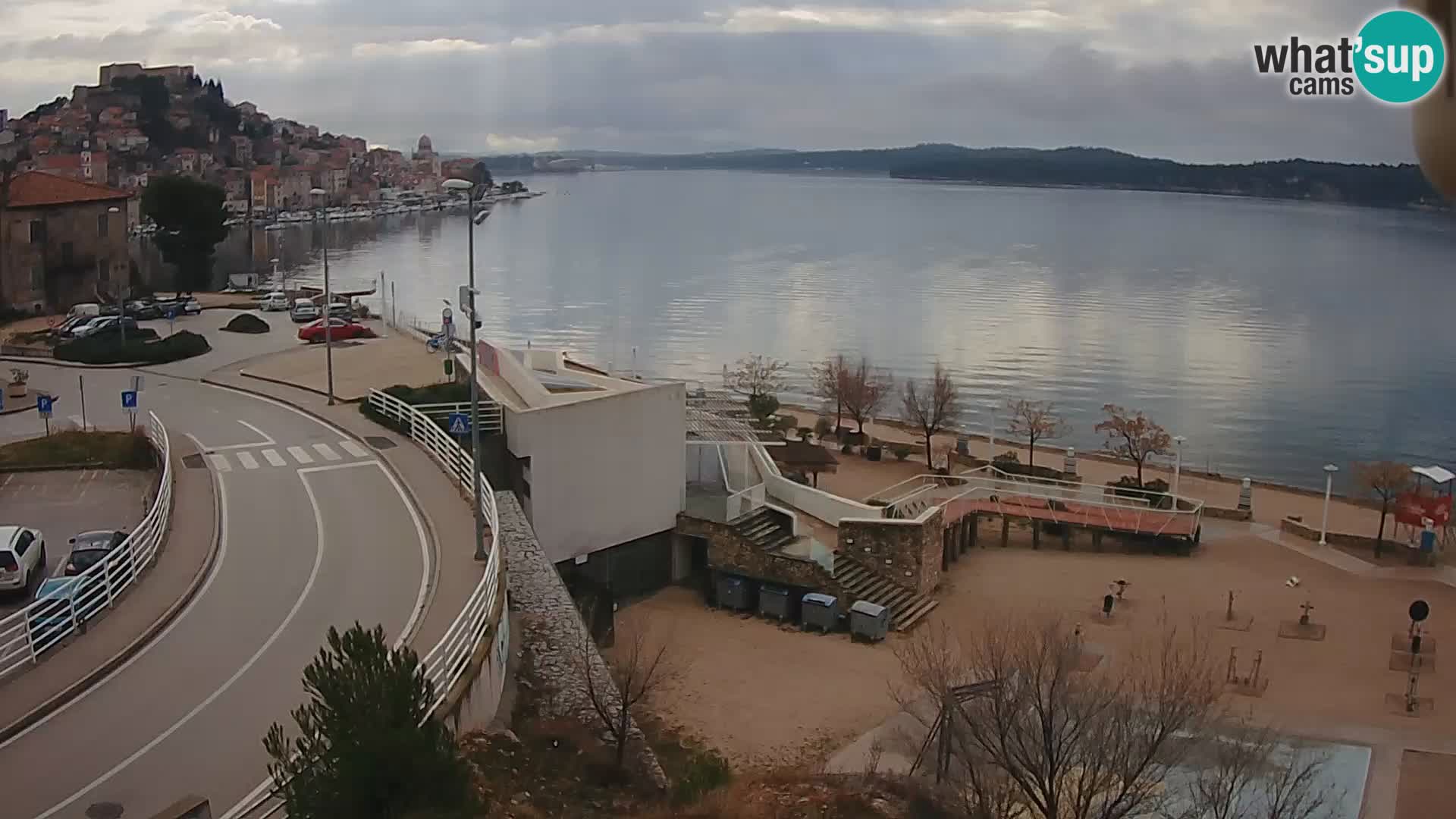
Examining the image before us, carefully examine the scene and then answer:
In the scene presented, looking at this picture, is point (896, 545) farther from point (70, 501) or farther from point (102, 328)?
point (102, 328)

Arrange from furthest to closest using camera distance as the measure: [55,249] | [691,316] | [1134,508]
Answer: [691,316]
[55,249]
[1134,508]

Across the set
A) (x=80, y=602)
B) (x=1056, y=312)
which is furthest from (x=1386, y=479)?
(x=1056, y=312)

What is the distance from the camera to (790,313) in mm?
86312

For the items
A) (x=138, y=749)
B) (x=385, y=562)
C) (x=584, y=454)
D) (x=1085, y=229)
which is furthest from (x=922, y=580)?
(x=1085, y=229)

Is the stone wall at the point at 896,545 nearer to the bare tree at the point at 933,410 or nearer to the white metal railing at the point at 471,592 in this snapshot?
the white metal railing at the point at 471,592

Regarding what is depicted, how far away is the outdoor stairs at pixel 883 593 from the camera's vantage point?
76.5 ft

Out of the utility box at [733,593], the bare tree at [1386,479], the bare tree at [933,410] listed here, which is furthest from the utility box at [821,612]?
the bare tree at [933,410]

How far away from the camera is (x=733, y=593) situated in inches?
945

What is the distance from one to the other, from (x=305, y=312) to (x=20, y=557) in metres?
30.2

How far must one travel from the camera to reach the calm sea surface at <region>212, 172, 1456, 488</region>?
57094 millimetres

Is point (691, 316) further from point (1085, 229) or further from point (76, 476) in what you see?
point (1085, 229)

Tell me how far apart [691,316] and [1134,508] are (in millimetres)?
56383

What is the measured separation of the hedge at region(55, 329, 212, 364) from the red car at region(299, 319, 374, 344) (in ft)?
10.6

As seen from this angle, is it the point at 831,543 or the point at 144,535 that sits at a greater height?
the point at 144,535
